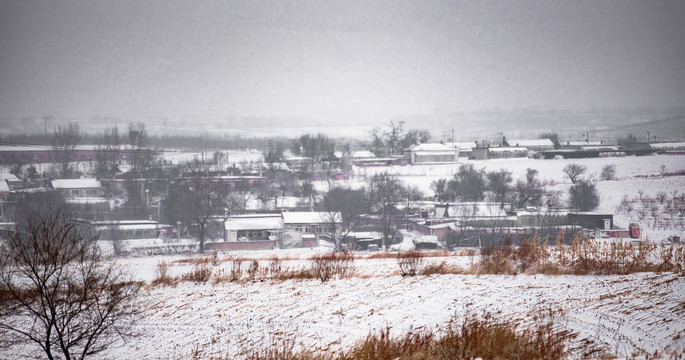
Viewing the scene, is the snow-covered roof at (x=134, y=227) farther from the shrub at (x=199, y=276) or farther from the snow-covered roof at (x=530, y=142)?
the snow-covered roof at (x=530, y=142)

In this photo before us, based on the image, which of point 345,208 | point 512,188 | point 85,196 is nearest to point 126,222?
point 85,196

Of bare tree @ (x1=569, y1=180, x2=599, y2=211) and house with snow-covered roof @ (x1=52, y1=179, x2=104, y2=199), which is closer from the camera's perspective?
bare tree @ (x1=569, y1=180, x2=599, y2=211)

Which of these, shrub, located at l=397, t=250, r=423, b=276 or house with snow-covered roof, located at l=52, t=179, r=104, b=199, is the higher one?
house with snow-covered roof, located at l=52, t=179, r=104, b=199

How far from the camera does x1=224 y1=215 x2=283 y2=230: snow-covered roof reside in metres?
23.8

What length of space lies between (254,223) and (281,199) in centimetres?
618

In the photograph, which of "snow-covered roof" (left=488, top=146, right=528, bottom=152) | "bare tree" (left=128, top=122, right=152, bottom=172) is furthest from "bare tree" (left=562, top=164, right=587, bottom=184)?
"bare tree" (left=128, top=122, right=152, bottom=172)

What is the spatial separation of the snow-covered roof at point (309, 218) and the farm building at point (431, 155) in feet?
54.8

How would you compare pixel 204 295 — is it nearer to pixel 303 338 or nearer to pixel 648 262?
pixel 303 338

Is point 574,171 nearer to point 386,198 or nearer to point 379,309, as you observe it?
point 386,198

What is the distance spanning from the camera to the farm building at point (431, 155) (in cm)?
4056

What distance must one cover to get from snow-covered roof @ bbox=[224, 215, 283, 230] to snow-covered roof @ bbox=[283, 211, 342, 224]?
447 millimetres

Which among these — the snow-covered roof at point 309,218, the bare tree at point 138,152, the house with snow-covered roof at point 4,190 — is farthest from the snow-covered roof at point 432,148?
the house with snow-covered roof at point 4,190

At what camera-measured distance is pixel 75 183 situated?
3050cm

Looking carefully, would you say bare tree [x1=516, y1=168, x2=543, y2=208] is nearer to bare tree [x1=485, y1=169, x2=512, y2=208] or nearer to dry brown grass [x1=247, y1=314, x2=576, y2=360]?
bare tree [x1=485, y1=169, x2=512, y2=208]
